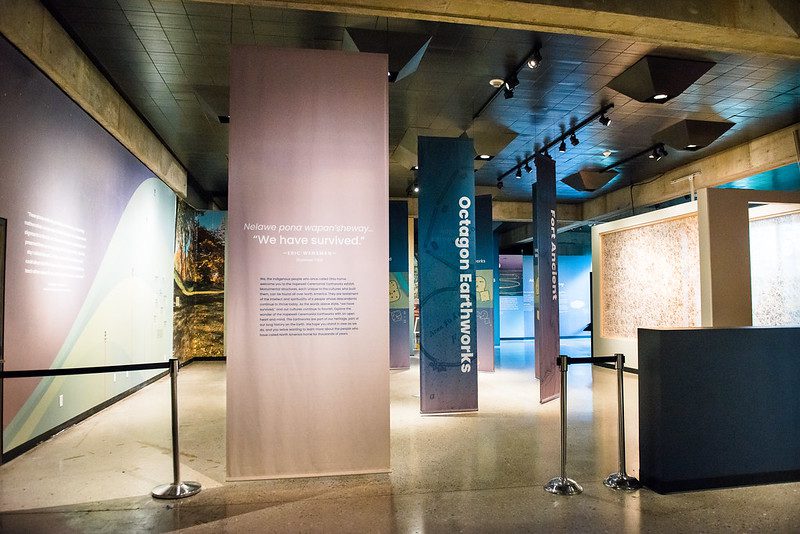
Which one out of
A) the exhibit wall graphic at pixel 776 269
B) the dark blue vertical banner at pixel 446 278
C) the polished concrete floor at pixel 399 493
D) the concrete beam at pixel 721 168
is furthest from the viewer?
the concrete beam at pixel 721 168

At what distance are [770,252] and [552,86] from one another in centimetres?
419

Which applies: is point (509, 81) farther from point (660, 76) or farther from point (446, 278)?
point (446, 278)

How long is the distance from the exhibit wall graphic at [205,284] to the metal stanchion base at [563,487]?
9740mm

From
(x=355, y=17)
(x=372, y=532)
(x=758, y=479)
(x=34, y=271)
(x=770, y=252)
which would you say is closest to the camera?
(x=372, y=532)

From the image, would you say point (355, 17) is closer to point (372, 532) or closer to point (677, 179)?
point (372, 532)

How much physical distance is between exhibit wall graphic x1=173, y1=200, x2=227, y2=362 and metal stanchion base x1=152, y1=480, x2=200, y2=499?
8.47 meters

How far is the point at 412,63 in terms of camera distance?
5629 millimetres

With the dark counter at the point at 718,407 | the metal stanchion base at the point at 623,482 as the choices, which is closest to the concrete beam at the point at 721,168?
the dark counter at the point at 718,407

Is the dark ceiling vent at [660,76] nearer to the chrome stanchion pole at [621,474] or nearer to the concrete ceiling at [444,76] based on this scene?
the concrete ceiling at [444,76]

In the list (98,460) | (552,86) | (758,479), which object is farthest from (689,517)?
(552,86)

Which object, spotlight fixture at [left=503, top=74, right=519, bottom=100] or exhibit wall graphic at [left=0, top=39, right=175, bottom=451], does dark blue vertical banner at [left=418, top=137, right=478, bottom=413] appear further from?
exhibit wall graphic at [left=0, top=39, right=175, bottom=451]

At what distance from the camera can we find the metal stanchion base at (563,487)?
3719mm

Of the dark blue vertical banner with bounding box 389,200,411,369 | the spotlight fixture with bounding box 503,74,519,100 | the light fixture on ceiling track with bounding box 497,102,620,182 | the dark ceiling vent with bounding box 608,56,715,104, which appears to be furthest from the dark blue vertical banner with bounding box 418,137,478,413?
the dark blue vertical banner with bounding box 389,200,411,369

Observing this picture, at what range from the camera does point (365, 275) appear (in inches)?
158
